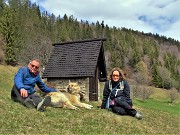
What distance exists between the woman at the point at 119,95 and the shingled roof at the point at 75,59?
10.6m

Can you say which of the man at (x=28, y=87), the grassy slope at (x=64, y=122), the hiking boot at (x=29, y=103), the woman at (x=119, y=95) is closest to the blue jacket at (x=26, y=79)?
the man at (x=28, y=87)

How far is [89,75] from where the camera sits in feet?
73.6

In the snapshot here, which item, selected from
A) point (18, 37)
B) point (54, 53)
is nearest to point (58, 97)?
point (54, 53)

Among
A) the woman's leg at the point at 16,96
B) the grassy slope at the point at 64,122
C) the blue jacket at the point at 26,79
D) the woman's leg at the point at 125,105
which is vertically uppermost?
the blue jacket at the point at 26,79

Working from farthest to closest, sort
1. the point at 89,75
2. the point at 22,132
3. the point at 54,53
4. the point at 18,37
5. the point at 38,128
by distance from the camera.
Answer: the point at 18,37, the point at 54,53, the point at 89,75, the point at 38,128, the point at 22,132

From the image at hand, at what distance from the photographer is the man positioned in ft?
34.4

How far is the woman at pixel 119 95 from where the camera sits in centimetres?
1139

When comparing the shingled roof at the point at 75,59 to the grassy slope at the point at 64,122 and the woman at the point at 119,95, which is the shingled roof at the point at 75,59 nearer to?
the woman at the point at 119,95

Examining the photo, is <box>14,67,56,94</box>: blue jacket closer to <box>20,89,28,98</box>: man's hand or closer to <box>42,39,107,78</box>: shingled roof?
<box>20,89,28,98</box>: man's hand

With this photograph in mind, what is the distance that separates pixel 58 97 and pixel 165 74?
4439 inches

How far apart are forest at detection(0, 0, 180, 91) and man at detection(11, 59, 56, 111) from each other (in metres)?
9.38

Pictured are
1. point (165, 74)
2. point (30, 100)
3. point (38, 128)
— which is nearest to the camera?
point (38, 128)

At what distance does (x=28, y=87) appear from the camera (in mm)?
11172

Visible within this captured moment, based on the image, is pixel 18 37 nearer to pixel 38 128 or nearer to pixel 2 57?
pixel 2 57
